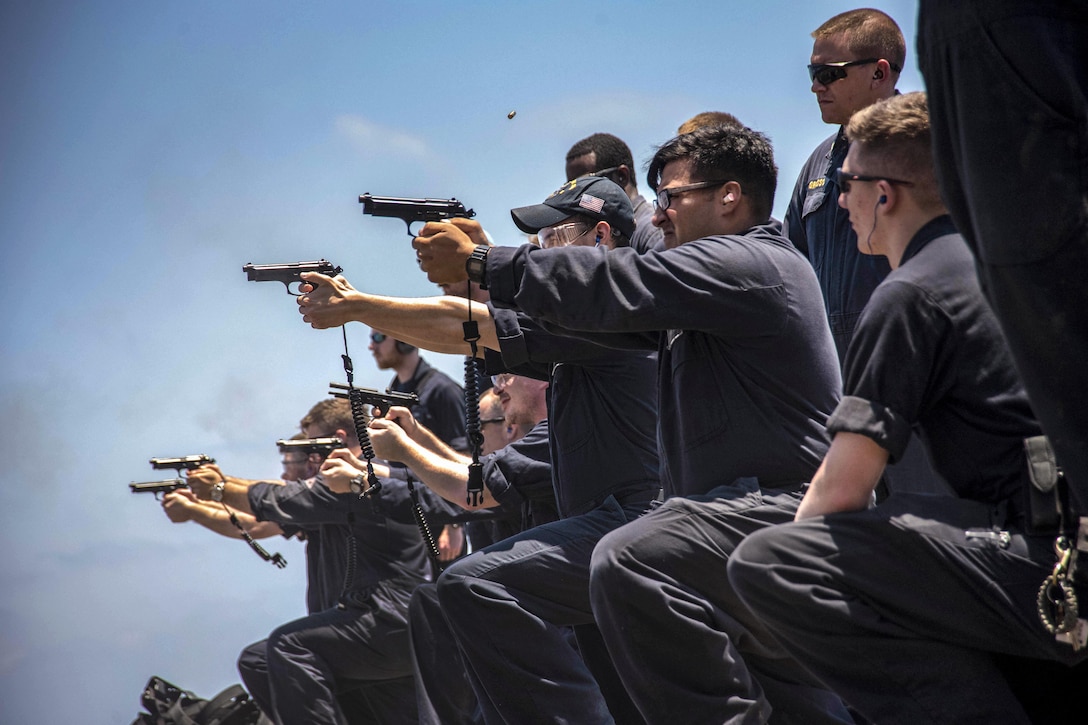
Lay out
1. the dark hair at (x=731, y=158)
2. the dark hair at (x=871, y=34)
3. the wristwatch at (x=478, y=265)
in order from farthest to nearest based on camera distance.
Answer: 1. the dark hair at (x=871, y=34)
2. the dark hair at (x=731, y=158)
3. the wristwatch at (x=478, y=265)

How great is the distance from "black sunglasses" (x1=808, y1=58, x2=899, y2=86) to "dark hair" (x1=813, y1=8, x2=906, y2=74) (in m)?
0.02

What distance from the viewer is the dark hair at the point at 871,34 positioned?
494cm

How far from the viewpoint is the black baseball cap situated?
4.80 meters

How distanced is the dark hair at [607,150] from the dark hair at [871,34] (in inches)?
81.5

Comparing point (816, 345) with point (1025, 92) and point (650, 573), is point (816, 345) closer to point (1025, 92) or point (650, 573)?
point (650, 573)


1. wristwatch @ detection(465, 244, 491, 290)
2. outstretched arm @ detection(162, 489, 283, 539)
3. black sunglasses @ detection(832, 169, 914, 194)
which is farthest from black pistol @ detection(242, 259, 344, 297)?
outstretched arm @ detection(162, 489, 283, 539)

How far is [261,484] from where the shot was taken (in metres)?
8.44

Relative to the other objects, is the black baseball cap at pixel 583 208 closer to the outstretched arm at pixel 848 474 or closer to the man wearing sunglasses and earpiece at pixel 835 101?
the man wearing sunglasses and earpiece at pixel 835 101

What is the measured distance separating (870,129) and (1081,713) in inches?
56.9

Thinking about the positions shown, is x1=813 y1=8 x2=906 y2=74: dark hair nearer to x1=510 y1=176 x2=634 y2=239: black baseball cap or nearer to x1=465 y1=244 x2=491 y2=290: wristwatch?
x1=510 y1=176 x2=634 y2=239: black baseball cap

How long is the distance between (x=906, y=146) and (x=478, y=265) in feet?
4.51

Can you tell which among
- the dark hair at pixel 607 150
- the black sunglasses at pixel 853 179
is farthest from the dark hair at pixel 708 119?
the black sunglasses at pixel 853 179

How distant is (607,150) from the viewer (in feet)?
23.0

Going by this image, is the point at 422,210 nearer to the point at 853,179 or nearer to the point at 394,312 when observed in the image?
the point at 394,312
